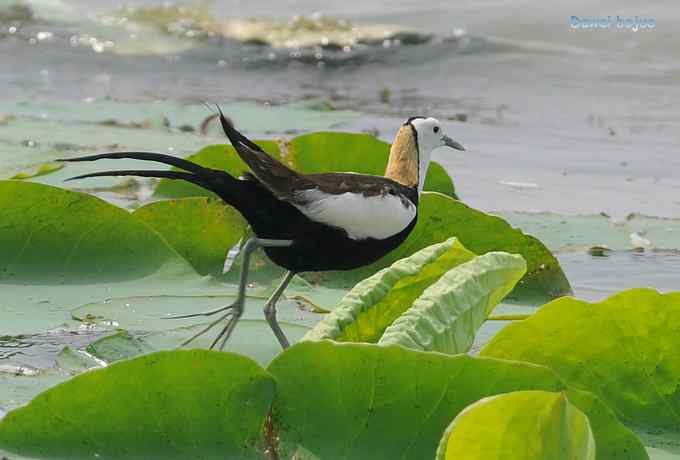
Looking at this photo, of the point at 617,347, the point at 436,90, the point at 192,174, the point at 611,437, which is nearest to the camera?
the point at 611,437

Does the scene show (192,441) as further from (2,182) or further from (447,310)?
(2,182)

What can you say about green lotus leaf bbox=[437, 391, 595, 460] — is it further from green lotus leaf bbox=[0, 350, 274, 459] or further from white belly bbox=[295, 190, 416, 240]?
white belly bbox=[295, 190, 416, 240]

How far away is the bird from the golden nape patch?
0.74 feet

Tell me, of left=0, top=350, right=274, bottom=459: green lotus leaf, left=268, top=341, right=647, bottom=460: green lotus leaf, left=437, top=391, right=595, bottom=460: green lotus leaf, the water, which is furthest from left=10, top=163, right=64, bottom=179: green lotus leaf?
left=437, top=391, right=595, bottom=460: green lotus leaf

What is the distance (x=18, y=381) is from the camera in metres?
2.87

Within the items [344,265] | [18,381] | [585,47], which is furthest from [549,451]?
[585,47]

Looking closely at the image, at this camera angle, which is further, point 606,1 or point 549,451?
point 606,1

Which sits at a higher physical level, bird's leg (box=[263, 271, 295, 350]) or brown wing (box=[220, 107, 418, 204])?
brown wing (box=[220, 107, 418, 204])

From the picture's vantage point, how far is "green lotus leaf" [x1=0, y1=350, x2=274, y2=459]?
221 centimetres

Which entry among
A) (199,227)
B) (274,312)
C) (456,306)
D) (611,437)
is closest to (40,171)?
(199,227)

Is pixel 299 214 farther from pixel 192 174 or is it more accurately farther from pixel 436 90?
pixel 436 90

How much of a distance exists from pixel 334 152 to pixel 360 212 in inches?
39.7

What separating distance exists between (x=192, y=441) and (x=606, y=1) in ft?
31.4

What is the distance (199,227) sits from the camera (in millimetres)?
3934
